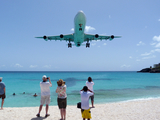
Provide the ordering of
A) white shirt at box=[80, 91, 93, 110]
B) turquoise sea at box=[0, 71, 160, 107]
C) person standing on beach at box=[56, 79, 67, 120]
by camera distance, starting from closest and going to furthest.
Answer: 1. white shirt at box=[80, 91, 93, 110]
2. person standing on beach at box=[56, 79, 67, 120]
3. turquoise sea at box=[0, 71, 160, 107]

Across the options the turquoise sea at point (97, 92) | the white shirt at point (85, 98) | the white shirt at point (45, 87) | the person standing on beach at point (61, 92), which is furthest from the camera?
the turquoise sea at point (97, 92)

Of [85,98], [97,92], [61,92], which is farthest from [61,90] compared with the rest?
[97,92]

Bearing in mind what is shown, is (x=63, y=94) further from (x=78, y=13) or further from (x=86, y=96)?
(x=78, y=13)

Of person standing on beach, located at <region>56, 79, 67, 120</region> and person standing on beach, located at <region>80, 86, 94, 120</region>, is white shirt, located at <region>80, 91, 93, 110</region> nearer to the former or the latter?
person standing on beach, located at <region>80, 86, 94, 120</region>

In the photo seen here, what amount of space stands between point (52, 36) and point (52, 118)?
19434mm

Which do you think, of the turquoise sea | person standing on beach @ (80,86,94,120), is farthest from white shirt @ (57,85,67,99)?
the turquoise sea

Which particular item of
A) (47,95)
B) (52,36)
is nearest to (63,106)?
(47,95)

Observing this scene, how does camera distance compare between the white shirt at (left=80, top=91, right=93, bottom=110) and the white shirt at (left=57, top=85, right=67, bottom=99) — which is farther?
the white shirt at (left=57, top=85, right=67, bottom=99)

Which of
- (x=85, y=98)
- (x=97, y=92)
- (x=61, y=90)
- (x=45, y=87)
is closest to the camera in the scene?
(x=85, y=98)

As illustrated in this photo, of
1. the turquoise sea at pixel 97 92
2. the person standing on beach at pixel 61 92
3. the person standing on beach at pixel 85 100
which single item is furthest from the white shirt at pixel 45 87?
the turquoise sea at pixel 97 92

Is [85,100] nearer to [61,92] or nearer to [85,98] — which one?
[85,98]

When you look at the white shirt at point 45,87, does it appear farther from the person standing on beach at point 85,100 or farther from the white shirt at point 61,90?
the person standing on beach at point 85,100

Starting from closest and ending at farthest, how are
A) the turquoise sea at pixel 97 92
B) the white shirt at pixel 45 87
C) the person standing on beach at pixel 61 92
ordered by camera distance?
the person standing on beach at pixel 61 92 < the white shirt at pixel 45 87 < the turquoise sea at pixel 97 92

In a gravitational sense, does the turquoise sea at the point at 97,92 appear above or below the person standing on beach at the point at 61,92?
below
